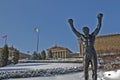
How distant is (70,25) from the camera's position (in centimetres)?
1231

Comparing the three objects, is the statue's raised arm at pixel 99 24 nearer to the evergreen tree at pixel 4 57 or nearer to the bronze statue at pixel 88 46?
the bronze statue at pixel 88 46

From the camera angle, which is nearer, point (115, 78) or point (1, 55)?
point (115, 78)

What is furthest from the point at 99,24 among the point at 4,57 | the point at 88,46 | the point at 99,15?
the point at 4,57

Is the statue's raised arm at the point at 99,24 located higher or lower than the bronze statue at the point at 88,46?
higher

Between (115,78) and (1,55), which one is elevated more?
(1,55)

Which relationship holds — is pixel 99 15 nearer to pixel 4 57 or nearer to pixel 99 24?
pixel 99 24

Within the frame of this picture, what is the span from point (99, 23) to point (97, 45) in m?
57.8

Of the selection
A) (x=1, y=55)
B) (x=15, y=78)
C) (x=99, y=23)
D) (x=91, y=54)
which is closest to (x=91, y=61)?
(x=91, y=54)

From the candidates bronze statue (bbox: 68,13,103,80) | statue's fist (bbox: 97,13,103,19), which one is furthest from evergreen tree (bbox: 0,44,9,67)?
statue's fist (bbox: 97,13,103,19)

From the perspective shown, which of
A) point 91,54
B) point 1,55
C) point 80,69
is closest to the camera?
point 91,54

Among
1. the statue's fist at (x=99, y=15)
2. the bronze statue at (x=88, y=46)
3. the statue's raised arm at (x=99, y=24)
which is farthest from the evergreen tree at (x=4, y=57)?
the statue's fist at (x=99, y=15)

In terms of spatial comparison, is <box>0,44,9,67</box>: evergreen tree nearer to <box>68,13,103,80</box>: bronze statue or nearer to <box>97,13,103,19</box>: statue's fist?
<box>68,13,103,80</box>: bronze statue

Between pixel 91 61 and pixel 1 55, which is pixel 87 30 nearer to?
pixel 91 61

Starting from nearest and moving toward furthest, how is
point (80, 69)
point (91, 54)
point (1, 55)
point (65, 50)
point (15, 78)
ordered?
point (91, 54)
point (15, 78)
point (80, 69)
point (1, 55)
point (65, 50)
